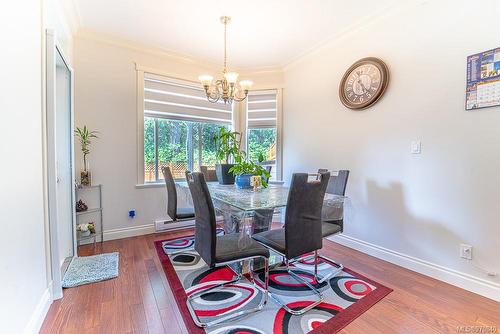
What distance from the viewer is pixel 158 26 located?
2.77 meters

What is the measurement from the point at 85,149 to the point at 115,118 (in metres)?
0.53

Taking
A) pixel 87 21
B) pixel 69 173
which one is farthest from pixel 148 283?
pixel 87 21

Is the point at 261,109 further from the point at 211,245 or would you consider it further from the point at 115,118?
the point at 211,245

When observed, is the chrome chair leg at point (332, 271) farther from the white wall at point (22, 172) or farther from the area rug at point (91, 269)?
the white wall at point (22, 172)

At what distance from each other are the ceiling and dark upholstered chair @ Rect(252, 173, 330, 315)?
6.06 feet

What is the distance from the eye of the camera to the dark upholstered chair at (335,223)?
2153 millimetres

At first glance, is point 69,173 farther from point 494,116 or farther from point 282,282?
point 494,116

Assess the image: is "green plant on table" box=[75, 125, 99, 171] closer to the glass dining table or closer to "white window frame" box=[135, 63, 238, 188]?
"white window frame" box=[135, 63, 238, 188]

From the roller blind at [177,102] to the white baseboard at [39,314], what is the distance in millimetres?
2357

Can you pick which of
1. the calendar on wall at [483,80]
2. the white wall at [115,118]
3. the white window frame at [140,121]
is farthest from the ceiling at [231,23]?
the calendar on wall at [483,80]

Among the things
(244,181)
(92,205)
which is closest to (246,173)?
(244,181)

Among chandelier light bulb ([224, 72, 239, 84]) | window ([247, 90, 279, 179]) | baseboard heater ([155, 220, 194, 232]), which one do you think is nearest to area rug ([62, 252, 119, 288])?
baseboard heater ([155, 220, 194, 232])

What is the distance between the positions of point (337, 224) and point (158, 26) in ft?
9.55

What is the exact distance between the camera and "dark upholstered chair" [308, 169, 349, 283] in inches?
84.8
